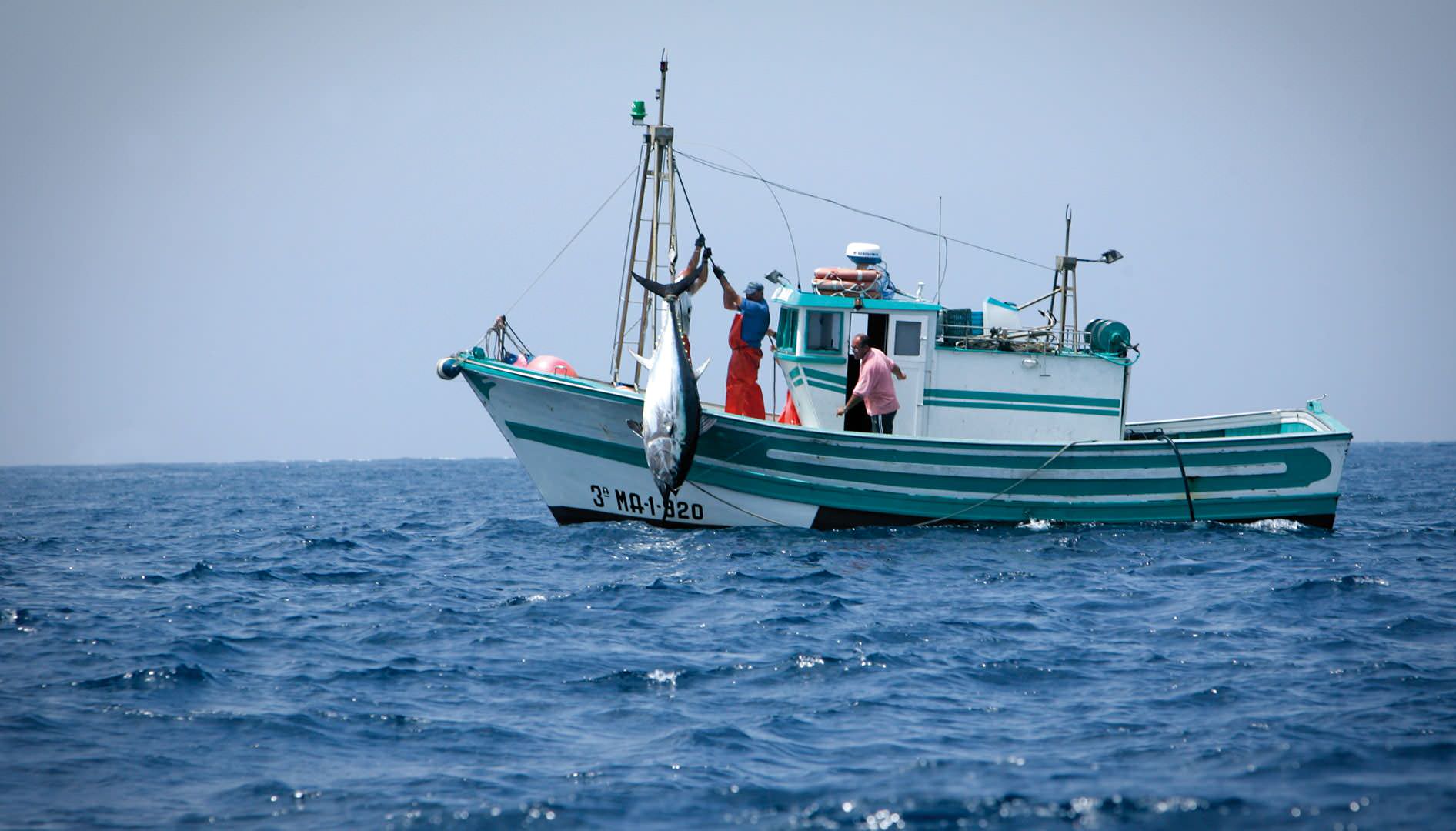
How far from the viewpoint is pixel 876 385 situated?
1688 cm

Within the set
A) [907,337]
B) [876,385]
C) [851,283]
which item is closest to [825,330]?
[851,283]

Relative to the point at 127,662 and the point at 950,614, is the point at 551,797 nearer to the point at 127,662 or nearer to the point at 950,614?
the point at 127,662

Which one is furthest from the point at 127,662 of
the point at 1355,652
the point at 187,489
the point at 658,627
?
the point at 187,489

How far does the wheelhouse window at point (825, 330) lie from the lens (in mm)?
17875

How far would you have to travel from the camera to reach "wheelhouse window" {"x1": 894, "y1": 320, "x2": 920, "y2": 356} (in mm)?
17859

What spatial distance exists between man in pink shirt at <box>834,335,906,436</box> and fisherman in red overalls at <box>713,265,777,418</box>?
50.8 inches

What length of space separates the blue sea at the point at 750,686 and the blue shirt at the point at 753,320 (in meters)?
2.57

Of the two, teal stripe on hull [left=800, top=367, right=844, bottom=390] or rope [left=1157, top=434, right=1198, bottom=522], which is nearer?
rope [left=1157, top=434, right=1198, bottom=522]

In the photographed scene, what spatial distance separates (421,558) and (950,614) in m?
7.91

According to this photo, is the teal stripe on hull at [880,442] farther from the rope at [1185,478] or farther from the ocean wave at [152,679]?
the ocean wave at [152,679]

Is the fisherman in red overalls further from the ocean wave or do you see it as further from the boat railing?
the ocean wave

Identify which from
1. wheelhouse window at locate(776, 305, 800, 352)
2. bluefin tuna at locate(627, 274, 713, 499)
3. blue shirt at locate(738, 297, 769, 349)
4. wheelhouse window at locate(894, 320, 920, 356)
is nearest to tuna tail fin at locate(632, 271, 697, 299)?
bluefin tuna at locate(627, 274, 713, 499)

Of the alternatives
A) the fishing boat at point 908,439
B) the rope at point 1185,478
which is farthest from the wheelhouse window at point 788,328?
the rope at point 1185,478

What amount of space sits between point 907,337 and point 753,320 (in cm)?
222
